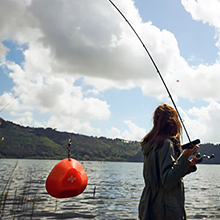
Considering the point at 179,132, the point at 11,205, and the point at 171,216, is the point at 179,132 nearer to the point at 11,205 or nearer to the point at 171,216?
the point at 171,216

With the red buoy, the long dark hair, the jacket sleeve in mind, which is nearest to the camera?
the jacket sleeve

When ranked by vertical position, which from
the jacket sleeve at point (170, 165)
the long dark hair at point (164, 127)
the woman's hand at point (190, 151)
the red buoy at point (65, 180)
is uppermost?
the long dark hair at point (164, 127)

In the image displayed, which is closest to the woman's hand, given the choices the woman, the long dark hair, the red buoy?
the woman

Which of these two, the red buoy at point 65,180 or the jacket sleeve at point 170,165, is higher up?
the jacket sleeve at point 170,165

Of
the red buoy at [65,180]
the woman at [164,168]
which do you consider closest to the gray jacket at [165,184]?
the woman at [164,168]

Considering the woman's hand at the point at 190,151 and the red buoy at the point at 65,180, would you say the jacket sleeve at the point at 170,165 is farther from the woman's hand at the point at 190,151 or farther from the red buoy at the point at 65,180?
the red buoy at the point at 65,180

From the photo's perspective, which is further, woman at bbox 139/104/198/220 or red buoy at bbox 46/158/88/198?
red buoy at bbox 46/158/88/198

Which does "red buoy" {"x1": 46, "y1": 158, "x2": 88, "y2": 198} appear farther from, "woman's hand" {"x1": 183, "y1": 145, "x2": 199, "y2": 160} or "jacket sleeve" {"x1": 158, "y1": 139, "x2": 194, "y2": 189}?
"woman's hand" {"x1": 183, "y1": 145, "x2": 199, "y2": 160}

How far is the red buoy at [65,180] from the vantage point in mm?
5469

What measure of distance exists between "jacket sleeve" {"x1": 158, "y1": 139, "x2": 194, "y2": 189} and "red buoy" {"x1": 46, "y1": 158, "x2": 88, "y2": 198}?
3105 millimetres

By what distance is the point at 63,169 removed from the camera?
552 cm

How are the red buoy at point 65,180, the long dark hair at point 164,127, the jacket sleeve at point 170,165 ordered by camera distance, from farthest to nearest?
1. the red buoy at point 65,180
2. the long dark hair at point 164,127
3. the jacket sleeve at point 170,165

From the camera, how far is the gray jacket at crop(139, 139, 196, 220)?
2717 millimetres

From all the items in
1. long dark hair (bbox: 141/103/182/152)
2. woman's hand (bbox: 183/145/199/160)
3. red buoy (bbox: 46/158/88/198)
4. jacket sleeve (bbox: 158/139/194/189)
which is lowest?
red buoy (bbox: 46/158/88/198)
